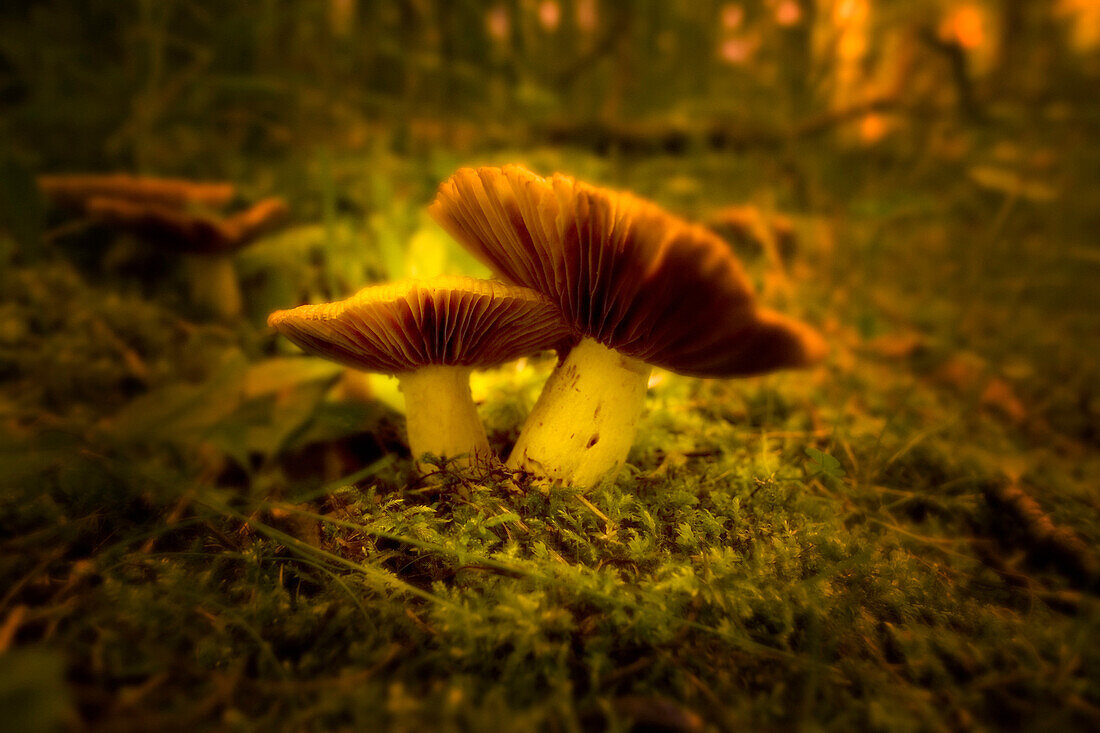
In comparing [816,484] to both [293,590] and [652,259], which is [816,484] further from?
[293,590]

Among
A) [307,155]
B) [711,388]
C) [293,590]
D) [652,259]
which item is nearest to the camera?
[652,259]

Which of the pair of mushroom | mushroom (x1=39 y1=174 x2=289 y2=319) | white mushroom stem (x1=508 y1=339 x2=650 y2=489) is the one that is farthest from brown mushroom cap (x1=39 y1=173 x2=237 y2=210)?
white mushroom stem (x1=508 y1=339 x2=650 y2=489)

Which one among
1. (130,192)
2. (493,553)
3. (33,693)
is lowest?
(493,553)

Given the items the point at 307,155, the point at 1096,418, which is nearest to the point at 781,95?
the point at 1096,418

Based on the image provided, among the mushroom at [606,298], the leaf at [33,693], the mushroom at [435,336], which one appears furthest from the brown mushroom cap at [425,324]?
the leaf at [33,693]

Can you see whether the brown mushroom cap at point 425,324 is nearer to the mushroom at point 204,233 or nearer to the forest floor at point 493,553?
the forest floor at point 493,553

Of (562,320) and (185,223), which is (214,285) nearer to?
(185,223)

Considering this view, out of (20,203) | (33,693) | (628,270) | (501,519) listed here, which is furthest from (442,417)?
(20,203)

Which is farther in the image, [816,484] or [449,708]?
[816,484]

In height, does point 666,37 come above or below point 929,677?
above
